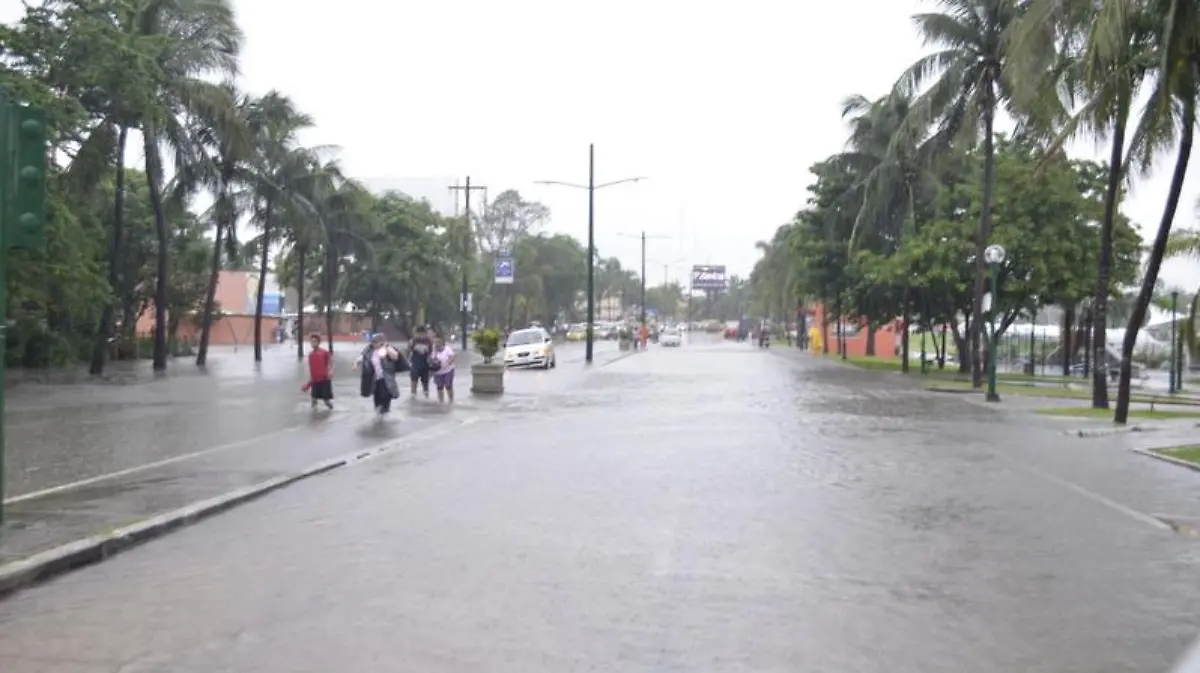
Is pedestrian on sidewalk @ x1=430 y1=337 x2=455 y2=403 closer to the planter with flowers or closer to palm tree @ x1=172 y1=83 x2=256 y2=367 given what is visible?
the planter with flowers

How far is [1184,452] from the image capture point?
16203 mm

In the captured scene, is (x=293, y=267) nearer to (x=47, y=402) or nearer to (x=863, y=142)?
(x=863, y=142)

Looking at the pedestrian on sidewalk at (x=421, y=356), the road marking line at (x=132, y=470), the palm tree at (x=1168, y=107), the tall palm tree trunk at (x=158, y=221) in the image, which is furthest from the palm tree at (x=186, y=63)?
the palm tree at (x=1168, y=107)

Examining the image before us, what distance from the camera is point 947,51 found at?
31078 mm

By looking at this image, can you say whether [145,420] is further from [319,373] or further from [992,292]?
[992,292]

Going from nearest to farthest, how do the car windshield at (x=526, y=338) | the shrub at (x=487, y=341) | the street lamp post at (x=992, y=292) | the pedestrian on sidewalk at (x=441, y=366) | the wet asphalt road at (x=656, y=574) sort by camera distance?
1. the wet asphalt road at (x=656, y=574)
2. the pedestrian on sidewalk at (x=441, y=366)
3. the street lamp post at (x=992, y=292)
4. the shrub at (x=487, y=341)
5. the car windshield at (x=526, y=338)

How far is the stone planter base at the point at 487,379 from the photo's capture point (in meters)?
27.7

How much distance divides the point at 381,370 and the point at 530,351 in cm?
2142

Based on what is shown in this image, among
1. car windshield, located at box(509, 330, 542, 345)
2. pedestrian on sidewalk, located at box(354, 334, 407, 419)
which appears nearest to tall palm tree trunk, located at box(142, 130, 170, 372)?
car windshield, located at box(509, 330, 542, 345)

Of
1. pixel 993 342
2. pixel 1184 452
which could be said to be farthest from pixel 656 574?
pixel 993 342

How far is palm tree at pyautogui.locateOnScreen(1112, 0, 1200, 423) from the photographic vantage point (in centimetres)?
1514

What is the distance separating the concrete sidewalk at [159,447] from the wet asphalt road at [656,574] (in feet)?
1.46

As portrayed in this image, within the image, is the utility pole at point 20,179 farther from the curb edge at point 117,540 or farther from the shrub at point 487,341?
the shrub at point 487,341

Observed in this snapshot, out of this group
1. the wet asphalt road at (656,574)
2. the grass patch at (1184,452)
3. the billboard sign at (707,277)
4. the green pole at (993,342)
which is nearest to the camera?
the wet asphalt road at (656,574)
